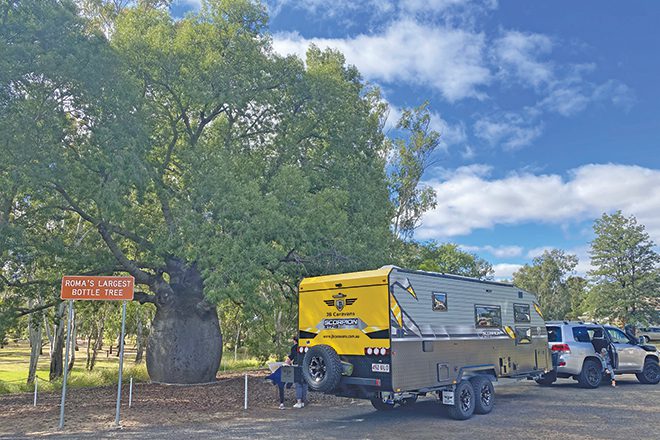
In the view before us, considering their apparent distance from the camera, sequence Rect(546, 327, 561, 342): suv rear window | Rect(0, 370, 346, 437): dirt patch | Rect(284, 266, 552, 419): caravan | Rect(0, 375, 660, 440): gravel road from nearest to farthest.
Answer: Rect(0, 375, 660, 440): gravel road
Rect(284, 266, 552, 419): caravan
Rect(0, 370, 346, 437): dirt patch
Rect(546, 327, 561, 342): suv rear window

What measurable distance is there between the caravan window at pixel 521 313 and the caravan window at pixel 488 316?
0.84 meters

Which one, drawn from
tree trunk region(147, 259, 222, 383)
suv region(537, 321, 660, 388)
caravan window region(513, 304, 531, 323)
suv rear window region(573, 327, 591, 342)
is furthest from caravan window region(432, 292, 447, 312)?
tree trunk region(147, 259, 222, 383)

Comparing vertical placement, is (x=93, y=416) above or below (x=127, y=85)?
below

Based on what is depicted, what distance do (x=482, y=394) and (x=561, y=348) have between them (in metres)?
5.58

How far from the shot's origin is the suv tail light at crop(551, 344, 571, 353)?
15.8m

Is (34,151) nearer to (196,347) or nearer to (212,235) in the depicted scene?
(212,235)

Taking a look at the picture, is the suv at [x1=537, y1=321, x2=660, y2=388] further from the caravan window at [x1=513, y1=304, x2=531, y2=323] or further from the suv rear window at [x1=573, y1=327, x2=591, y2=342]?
the caravan window at [x1=513, y1=304, x2=531, y2=323]

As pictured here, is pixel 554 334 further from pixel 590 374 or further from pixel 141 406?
pixel 141 406

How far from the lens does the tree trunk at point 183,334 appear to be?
17.0m

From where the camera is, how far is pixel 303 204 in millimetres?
15227

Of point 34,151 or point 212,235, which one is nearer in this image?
point 34,151

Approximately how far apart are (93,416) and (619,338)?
1629 cm

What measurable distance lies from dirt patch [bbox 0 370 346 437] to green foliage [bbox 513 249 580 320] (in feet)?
219

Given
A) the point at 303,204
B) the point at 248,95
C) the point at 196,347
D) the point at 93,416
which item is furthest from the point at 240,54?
the point at 93,416
